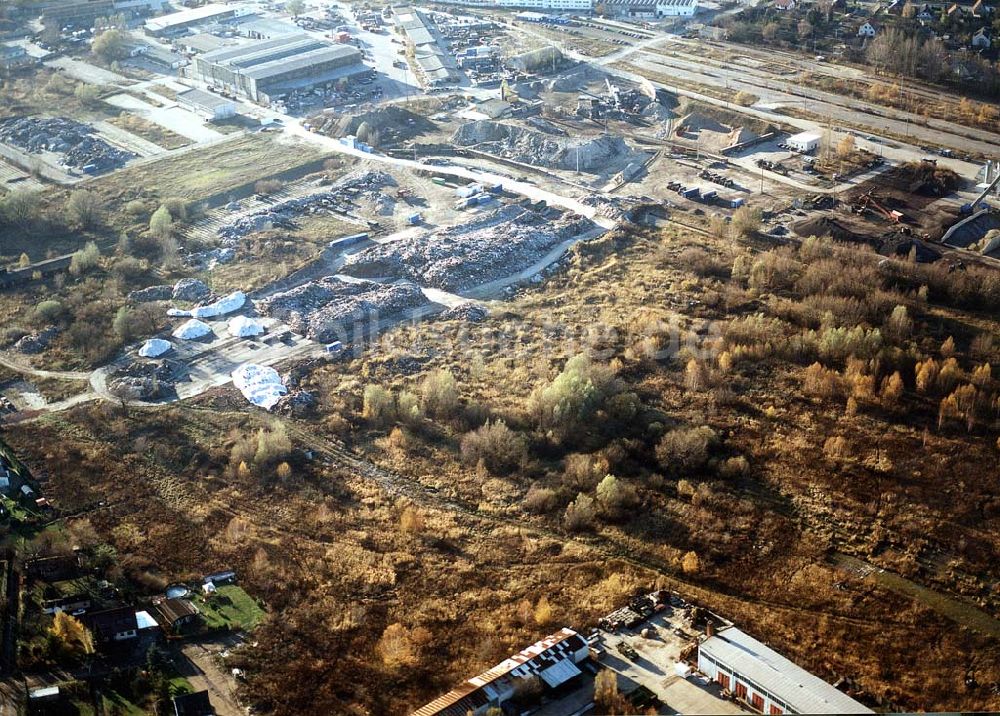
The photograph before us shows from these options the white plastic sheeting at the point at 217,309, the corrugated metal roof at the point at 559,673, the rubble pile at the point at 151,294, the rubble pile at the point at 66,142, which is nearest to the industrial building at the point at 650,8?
the rubble pile at the point at 66,142

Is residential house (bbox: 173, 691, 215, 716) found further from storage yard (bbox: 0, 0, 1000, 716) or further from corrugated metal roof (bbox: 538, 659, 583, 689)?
corrugated metal roof (bbox: 538, 659, 583, 689)

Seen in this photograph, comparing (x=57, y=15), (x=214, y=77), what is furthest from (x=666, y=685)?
(x=57, y=15)

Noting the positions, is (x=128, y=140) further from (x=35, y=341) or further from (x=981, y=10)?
(x=981, y=10)

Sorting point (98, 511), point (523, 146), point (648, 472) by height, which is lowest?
point (98, 511)

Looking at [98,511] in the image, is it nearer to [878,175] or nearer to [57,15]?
[878,175]

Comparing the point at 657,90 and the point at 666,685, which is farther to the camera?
the point at 657,90

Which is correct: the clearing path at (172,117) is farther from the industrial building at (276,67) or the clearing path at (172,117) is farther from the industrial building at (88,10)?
the industrial building at (88,10)
